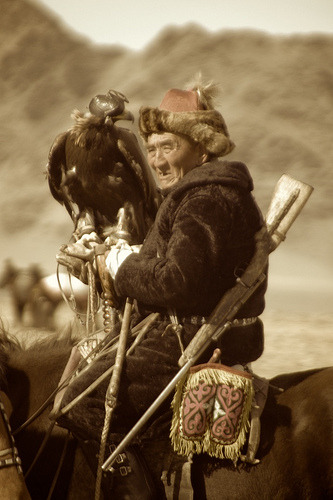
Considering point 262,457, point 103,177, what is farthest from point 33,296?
point 262,457

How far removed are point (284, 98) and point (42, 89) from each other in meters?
13.5

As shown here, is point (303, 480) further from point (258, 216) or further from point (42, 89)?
point (42, 89)

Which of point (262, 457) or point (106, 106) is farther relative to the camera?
point (106, 106)

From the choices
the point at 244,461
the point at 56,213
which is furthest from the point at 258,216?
the point at 56,213

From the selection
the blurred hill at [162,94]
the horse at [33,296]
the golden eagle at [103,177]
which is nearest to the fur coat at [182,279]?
the golden eagle at [103,177]

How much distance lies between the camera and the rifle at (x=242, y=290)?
9.96 feet

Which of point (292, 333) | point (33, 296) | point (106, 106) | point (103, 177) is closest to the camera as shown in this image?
point (106, 106)

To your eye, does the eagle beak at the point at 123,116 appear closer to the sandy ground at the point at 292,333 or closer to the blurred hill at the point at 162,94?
the sandy ground at the point at 292,333

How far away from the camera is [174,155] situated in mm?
3262

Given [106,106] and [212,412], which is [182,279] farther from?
[106,106]

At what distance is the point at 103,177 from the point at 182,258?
40.2 inches

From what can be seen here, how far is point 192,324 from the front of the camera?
3.13m

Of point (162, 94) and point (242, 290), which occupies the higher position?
point (162, 94)

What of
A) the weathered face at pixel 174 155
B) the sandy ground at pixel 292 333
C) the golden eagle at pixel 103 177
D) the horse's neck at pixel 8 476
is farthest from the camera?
the sandy ground at pixel 292 333
